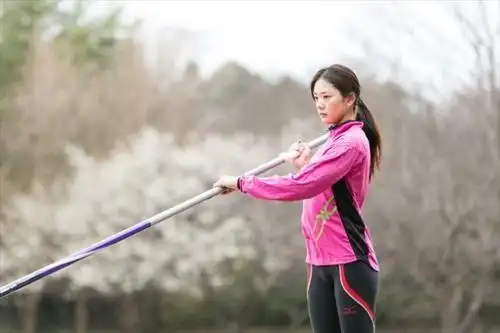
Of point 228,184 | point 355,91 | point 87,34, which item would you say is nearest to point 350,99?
point 355,91

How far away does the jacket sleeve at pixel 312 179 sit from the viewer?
1.56 m

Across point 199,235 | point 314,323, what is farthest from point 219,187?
point 199,235

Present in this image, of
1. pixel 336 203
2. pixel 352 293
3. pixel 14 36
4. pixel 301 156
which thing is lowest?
pixel 352 293

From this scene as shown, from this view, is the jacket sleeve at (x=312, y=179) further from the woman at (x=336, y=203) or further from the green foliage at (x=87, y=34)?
the green foliage at (x=87, y=34)

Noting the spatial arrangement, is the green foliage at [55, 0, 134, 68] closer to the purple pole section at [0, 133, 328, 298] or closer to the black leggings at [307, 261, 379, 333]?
the purple pole section at [0, 133, 328, 298]

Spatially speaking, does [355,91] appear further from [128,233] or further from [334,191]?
[128,233]

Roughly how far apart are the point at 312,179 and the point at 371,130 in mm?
248

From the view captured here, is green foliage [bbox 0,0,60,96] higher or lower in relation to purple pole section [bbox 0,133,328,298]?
higher

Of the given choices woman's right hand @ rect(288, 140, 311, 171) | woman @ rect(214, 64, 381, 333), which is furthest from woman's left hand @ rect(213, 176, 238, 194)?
woman's right hand @ rect(288, 140, 311, 171)

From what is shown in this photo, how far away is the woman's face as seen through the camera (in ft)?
5.39

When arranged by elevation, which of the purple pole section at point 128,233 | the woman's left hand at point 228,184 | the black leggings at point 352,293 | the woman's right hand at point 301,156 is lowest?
the black leggings at point 352,293

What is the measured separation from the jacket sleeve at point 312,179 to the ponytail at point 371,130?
140 millimetres

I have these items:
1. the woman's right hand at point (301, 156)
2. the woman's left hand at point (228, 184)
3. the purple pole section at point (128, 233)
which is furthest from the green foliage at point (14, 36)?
the woman's left hand at point (228, 184)

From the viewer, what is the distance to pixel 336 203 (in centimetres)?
162
